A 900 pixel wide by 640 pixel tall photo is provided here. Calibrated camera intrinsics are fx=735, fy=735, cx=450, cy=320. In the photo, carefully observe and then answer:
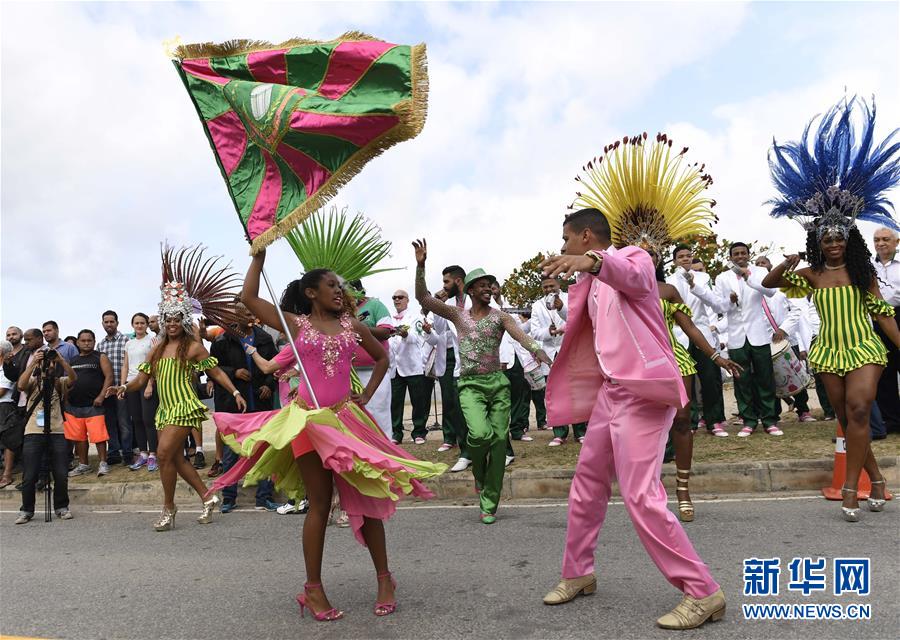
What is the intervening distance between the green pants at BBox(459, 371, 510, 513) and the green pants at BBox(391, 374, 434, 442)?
446cm

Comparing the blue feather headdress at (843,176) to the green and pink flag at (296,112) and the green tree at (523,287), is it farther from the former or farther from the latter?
the green tree at (523,287)

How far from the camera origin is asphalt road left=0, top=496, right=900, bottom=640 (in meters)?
3.86

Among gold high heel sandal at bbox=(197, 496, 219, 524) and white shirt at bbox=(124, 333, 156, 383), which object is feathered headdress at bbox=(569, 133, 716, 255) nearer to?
gold high heel sandal at bbox=(197, 496, 219, 524)

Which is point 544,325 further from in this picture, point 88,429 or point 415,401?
point 88,429

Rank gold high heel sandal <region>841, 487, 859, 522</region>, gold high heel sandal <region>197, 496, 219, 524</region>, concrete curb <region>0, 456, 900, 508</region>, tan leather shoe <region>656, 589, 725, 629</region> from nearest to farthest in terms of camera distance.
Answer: tan leather shoe <region>656, 589, 725, 629</region>, gold high heel sandal <region>841, 487, 859, 522</region>, concrete curb <region>0, 456, 900, 508</region>, gold high heel sandal <region>197, 496, 219, 524</region>

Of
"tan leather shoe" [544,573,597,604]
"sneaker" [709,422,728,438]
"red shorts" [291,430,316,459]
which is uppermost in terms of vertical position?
"red shorts" [291,430,316,459]

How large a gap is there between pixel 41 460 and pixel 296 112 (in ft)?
20.4

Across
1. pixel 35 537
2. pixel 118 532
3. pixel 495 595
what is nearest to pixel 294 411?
pixel 495 595

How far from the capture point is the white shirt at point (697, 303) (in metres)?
9.38

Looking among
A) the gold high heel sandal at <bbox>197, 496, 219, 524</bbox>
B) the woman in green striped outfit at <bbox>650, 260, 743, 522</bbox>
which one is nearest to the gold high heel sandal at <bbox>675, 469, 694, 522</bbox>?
the woman in green striped outfit at <bbox>650, 260, 743, 522</bbox>

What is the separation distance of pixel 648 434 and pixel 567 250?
1.12 m

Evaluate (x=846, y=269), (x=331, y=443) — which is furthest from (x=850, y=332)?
(x=331, y=443)

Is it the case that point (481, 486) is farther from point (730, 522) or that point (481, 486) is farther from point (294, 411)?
point (294, 411)

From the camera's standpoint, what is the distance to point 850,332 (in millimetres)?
5828
